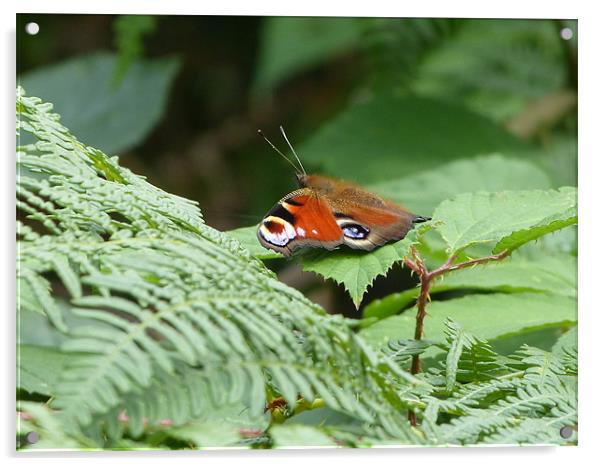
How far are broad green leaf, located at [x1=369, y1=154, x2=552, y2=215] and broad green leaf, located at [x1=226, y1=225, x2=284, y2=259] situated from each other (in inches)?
14.8

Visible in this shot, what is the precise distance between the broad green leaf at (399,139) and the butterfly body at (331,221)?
64 cm

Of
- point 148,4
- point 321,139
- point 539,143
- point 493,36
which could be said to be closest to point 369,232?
point 148,4

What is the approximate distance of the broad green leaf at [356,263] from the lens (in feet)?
2.55

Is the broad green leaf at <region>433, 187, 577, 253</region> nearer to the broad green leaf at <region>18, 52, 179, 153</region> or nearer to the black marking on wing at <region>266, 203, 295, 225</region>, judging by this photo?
the black marking on wing at <region>266, 203, 295, 225</region>

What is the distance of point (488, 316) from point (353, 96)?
1.35 m

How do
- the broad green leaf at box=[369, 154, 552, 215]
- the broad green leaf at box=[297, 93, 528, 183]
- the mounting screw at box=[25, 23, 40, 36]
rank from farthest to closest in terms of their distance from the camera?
the broad green leaf at box=[297, 93, 528, 183] → the broad green leaf at box=[369, 154, 552, 215] → the mounting screw at box=[25, 23, 40, 36]

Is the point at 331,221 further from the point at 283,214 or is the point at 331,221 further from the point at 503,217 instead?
the point at 503,217

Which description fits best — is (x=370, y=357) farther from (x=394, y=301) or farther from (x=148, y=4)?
(x=148, y=4)

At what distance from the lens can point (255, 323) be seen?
21.8 inches

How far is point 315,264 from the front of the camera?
0.83 metres

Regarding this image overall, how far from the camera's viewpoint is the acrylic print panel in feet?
1.72

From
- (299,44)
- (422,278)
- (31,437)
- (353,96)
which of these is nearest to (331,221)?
(422,278)

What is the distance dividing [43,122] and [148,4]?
1.42 feet

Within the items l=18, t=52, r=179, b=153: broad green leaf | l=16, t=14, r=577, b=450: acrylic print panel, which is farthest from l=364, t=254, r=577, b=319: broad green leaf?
l=18, t=52, r=179, b=153: broad green leaf
